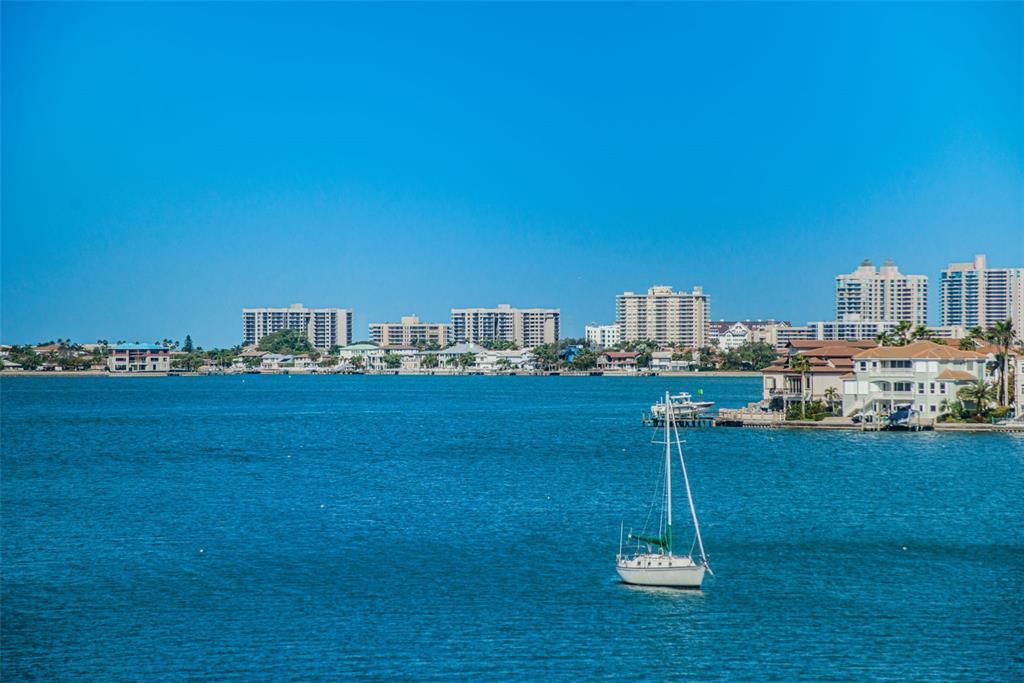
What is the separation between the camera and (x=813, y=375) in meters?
75.9

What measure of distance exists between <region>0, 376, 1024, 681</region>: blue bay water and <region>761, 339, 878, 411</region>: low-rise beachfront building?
1316 cm

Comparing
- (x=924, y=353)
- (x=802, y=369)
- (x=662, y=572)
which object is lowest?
(x=662, y=572)

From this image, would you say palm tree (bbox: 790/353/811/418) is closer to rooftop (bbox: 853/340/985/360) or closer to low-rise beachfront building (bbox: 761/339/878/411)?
low-rise beachfront building (bbox: 761/339/878/411)

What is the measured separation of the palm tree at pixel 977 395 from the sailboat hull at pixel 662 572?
45891 millimetres

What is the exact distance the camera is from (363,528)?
120 feet

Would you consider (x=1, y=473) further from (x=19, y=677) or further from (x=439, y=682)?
(x=439, y=682)

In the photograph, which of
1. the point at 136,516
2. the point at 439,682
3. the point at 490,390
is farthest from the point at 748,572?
the point at 490,390

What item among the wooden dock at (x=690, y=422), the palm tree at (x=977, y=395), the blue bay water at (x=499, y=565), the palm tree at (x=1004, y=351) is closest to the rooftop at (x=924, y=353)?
the palm tree at (x=1004, y=351)

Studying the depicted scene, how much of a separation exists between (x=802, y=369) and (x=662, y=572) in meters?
48.8

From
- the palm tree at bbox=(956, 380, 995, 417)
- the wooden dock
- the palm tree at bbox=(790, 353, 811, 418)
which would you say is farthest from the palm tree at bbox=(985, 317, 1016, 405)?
the wooden dock

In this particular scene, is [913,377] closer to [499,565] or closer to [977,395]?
[977,395]

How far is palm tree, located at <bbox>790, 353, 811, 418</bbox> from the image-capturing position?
74.6m

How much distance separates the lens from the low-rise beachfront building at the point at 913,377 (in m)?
69.2

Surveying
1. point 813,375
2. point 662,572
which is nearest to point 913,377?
point 813,375
